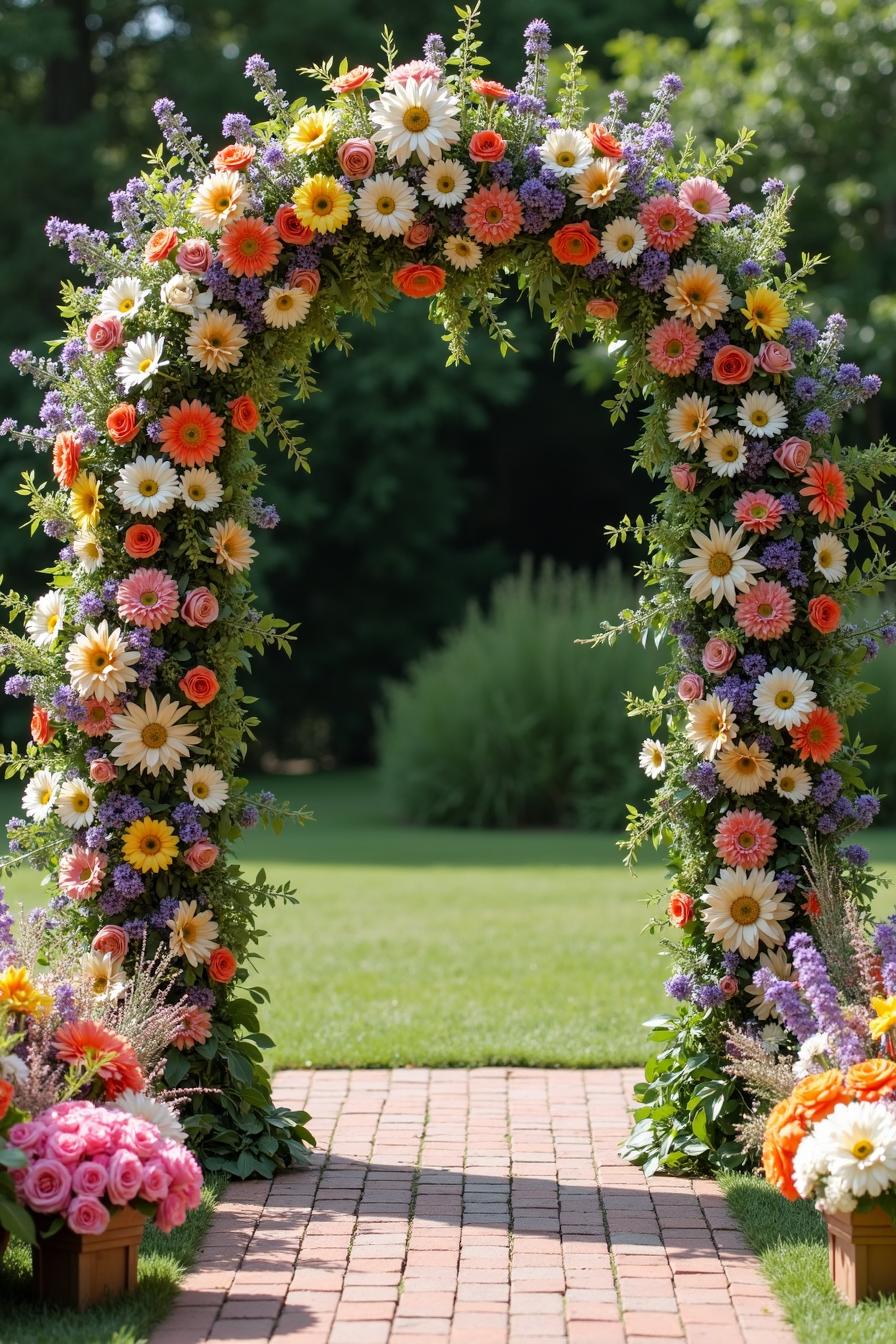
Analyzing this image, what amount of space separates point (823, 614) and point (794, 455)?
484mm

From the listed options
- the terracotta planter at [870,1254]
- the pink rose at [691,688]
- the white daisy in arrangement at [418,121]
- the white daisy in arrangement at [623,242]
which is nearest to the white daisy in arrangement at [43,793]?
the pink rose at [691,688]

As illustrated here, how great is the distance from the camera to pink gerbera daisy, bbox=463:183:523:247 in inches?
207

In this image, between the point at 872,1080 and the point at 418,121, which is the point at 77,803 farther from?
the point at 872,1080

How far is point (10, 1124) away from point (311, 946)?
236 inches

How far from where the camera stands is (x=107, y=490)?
5.36 m

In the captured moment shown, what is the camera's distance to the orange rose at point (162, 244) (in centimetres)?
533

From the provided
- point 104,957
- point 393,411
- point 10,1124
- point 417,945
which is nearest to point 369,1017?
point 417,945

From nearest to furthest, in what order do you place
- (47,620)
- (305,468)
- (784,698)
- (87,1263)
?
(87,1263)
(784,698)
(305,468)
(47,620)

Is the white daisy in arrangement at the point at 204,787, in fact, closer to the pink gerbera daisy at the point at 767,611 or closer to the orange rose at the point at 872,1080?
the pink gerbera daisy at the point at 767,611

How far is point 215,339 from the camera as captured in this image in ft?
17.4

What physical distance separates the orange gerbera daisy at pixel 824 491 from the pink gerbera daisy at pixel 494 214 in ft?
3.81

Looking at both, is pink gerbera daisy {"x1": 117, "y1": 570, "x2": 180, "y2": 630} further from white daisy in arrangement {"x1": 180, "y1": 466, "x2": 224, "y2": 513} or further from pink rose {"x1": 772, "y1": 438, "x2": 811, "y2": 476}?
pink rose {"x1": 772, "y1": 438, "x2": 811, "y2": 476}

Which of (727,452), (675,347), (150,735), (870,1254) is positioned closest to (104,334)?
(150,735)

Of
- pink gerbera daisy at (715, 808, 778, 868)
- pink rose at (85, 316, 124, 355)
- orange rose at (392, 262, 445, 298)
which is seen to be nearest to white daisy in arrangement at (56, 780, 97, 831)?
pink rose at (85, 316, 124, 355)
